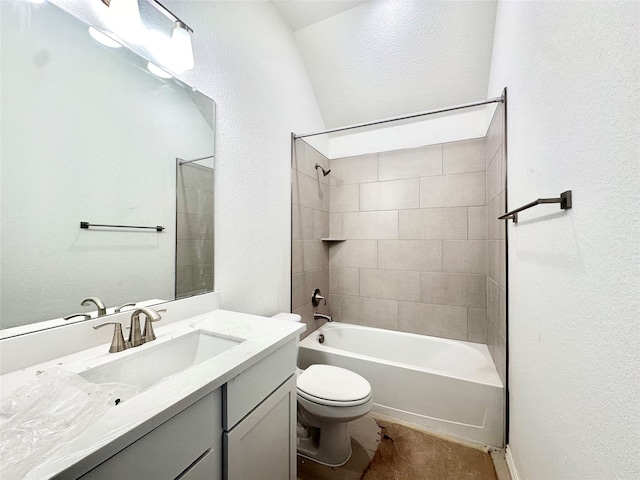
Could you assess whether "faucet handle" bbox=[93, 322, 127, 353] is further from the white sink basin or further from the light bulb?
the light bulb

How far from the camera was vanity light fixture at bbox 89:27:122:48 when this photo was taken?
920 mm

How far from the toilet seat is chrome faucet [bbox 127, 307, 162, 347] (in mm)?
874

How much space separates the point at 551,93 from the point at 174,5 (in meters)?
1.59

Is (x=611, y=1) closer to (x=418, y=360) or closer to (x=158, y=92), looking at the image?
(x=158, y=92)

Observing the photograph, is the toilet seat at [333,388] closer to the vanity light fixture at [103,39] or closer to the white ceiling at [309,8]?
the vanity light fixture at [103,39]

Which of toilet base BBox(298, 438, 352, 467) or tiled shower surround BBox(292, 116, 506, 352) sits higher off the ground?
tiled shower surround BBox(292, 116, 506, 352)

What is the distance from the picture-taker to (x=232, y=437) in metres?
0.76

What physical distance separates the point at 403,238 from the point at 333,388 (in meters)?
1.47

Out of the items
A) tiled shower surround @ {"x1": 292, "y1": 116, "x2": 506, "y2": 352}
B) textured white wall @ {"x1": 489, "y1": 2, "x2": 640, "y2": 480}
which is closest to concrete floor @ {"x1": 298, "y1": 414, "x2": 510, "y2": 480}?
textured white wall @ {"x1": 489, "y1": 2, "x2": 640, "y2": 480}

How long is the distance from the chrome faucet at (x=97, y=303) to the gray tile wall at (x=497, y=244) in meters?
1.96

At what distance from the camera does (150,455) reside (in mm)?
548

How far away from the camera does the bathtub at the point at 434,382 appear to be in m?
1.58

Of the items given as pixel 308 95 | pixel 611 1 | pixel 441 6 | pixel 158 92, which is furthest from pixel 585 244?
pixel 308 95

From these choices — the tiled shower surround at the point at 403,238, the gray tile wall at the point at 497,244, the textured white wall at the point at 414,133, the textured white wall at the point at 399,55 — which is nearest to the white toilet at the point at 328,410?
the tiled shower surround at the point at 403,238
